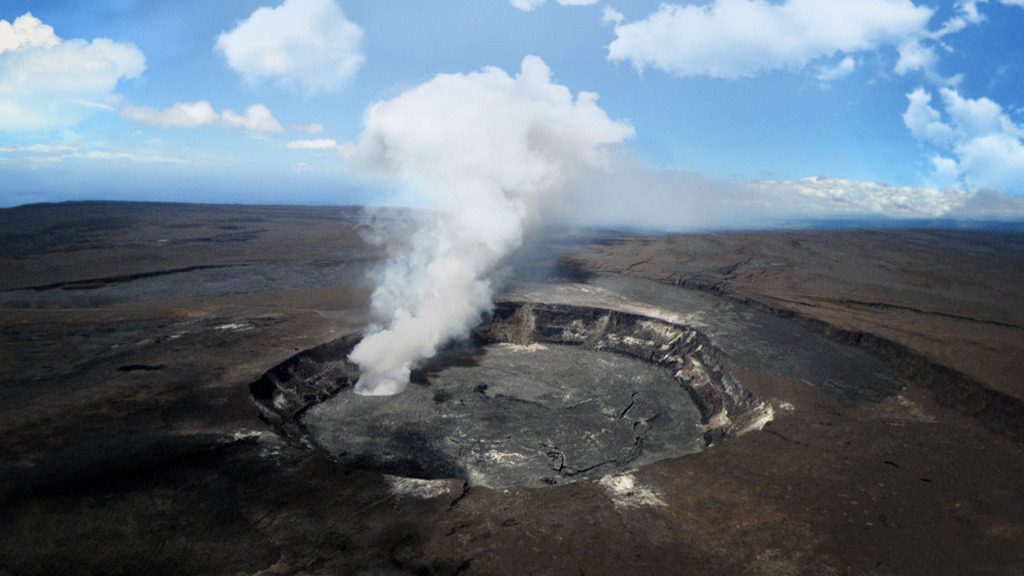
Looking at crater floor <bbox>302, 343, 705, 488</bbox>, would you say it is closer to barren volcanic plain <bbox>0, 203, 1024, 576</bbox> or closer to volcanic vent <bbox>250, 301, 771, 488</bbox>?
volcanic vent <bbox>250, 301, 771, 488</bbox>

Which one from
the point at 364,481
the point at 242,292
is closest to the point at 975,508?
the point at 364,481

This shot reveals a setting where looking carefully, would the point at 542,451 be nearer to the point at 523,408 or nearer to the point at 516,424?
the point at 516,424

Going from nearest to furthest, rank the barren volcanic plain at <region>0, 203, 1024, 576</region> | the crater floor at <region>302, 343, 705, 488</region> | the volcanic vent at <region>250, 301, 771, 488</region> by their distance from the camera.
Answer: the barren volcanic plain at <region>0, 203, 1024, 576</region>, the crater floor at <region>302, 343, 705, 488</region>, the volcanic vent at <region>250, 301, 771, 488</region>

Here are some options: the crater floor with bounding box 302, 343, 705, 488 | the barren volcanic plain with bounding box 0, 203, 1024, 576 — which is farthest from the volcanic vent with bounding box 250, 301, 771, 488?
the barren volcanic plain with bounding box 0, 203, 1024, 576

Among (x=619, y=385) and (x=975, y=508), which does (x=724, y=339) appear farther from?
(x=975, y=508)

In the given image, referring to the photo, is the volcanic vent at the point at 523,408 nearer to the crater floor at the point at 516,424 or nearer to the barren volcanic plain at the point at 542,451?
the crater floor at the point at 516,424

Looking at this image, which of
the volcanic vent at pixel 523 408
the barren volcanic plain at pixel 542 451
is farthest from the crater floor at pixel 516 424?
the barren volcanic plain at pixel 542 451

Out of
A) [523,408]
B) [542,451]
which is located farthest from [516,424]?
[542,451]
